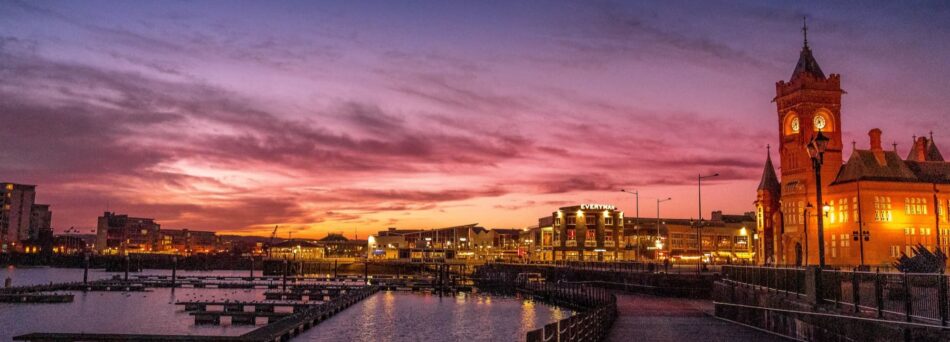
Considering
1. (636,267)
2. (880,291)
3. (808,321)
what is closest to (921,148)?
(636,267)

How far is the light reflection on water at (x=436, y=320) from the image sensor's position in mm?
59781

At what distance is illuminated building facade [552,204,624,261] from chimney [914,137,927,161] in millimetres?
62506

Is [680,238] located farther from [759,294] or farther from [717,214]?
[759,294]

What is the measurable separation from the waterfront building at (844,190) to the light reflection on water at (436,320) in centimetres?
3164

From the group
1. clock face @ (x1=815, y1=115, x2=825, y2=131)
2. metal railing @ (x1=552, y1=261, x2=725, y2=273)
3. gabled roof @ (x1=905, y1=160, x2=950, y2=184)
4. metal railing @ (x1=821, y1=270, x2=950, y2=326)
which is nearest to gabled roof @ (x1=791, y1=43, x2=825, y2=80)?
clock face @ (x1=815, y1=115, x2=825, y2=131)

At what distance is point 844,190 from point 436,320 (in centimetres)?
5070

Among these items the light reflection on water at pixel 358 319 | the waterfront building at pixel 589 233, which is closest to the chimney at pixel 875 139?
the light reflection on water at pixel 358 319

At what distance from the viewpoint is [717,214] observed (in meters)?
189

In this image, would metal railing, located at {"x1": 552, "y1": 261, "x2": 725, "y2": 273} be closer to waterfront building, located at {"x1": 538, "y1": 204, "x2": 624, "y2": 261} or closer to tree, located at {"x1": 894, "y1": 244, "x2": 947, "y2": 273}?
waterfront building, located at {"x1": 538, "y1": 204, "x2": 624, "y2": 261}

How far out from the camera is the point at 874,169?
85000 mm

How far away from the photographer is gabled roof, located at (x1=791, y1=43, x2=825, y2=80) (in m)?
93.3

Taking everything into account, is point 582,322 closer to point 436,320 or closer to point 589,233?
point 436,320

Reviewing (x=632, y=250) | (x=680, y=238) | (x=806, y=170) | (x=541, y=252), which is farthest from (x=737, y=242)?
(x=806, y=170)

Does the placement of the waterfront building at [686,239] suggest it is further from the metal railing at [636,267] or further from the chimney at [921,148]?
the chimney at [921,148]
